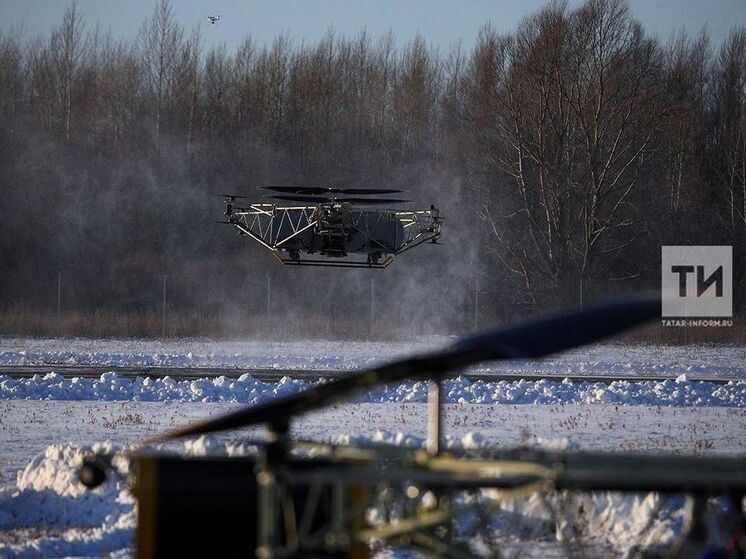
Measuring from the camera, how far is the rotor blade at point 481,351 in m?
4.50

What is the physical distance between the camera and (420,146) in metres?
60.5

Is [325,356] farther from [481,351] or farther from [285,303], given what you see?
[481,351]

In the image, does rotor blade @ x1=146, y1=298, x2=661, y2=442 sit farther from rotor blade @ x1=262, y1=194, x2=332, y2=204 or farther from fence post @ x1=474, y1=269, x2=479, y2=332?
fence post @ x1=474, y1=269, x2=479, y2=332

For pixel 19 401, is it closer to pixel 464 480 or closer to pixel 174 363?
pixel 174 363

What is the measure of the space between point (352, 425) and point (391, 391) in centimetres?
466

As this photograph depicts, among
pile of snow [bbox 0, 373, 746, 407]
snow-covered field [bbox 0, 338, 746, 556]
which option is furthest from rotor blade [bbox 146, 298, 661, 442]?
pile of snow [bbox 0, 373, 746, 407]

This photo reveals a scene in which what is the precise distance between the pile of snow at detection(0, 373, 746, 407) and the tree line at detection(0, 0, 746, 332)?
920 inches

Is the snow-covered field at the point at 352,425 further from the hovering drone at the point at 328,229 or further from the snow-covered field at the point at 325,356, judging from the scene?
the hovering drone at the point at 328,229

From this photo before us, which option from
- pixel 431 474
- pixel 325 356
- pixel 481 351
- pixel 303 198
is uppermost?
pixel 303 198

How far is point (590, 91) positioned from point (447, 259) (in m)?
10.4

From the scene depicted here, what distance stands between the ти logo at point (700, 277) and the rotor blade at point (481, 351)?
4066 centimetres

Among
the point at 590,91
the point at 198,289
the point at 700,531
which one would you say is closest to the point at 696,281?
the point at 590,91

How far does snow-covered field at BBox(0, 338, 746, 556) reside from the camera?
337 inches

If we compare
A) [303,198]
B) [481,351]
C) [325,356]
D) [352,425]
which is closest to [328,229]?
[303,198]
